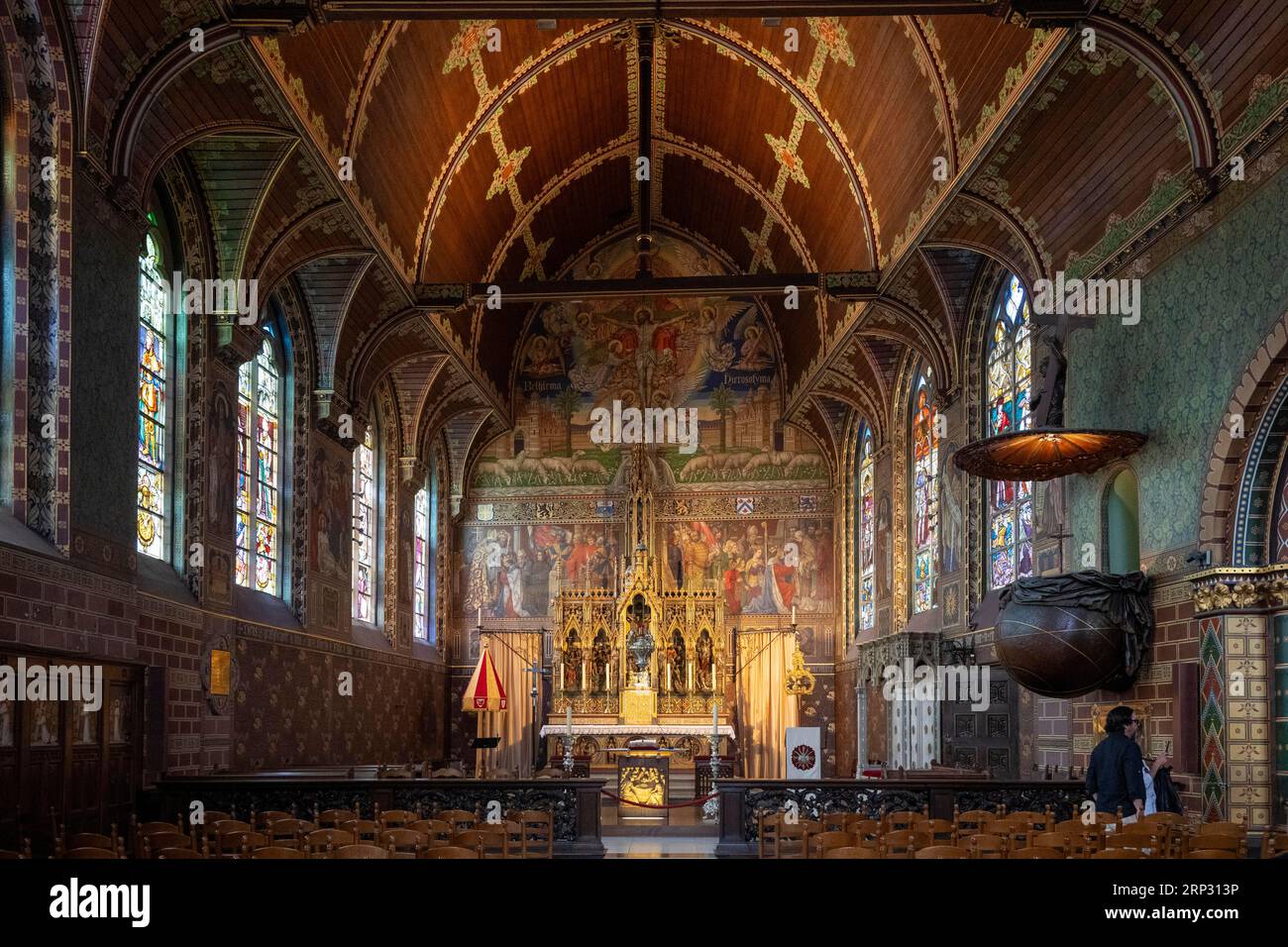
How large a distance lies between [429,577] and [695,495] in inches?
245

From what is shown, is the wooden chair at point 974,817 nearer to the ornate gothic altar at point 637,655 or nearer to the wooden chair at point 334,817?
the wooden chair at point 334,817

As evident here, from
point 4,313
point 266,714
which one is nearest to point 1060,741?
point 266,714

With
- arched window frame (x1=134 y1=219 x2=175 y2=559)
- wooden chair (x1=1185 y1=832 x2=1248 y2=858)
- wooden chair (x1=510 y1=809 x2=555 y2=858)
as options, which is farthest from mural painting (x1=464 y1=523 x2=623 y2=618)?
wooden chair (x1=1185 y1=832 x2=1248 y2=858)

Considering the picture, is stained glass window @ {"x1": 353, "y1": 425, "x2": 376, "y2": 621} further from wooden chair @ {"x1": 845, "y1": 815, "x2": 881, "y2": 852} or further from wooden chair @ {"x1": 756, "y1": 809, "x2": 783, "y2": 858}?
wooden chair @ {"x1": 845, "y1": 815, "x2": 881, "y2": 852}

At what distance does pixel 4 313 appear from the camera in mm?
12094

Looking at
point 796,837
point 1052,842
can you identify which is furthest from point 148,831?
point 1052,842

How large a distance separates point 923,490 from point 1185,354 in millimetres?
10490

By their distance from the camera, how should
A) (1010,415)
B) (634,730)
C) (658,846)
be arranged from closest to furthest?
(658,846), (1010,415), (634,730)

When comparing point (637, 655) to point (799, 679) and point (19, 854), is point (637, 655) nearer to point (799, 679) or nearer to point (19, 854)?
point (799, 679)

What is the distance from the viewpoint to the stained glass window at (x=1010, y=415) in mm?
18594

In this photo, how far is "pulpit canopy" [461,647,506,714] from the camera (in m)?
24.1

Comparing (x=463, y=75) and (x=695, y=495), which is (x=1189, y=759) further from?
(x=695, y=495)

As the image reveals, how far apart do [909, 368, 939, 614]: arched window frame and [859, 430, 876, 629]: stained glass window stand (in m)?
2.74

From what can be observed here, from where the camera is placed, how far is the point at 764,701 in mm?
29172
